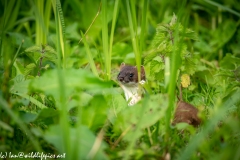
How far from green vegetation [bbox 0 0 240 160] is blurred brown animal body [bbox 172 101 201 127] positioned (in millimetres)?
43

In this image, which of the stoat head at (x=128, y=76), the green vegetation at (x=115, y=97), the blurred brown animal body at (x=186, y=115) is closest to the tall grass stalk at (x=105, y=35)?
the green vegetation at (x=115, y=97)

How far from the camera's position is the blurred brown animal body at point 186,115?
232cm

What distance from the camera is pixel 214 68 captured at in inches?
139

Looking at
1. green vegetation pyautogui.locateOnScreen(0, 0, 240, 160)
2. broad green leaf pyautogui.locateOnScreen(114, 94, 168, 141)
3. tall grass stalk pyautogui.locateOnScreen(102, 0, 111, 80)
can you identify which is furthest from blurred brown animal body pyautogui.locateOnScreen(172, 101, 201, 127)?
tall grass stalk pyautogui.locateOnScreen(102, 0, 111, 80)

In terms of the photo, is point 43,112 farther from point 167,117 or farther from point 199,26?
point 199,26

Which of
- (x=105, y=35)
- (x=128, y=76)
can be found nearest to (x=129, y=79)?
(x=128, y=76)

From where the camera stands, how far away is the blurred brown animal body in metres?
2.32

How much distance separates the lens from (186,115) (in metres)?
2.32

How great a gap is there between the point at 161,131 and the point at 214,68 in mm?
1494

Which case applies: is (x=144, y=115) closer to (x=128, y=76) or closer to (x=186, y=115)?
(x=186, y=115)

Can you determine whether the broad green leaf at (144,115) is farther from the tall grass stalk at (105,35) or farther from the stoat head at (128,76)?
the stoat head at (128,76)

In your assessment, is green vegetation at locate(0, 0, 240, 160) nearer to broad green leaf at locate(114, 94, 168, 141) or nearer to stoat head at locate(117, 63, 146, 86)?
broad green leaf at locate(114, 94, 168, 141)

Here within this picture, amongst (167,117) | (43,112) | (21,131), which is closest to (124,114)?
(167,117)

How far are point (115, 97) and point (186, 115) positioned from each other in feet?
1.47
